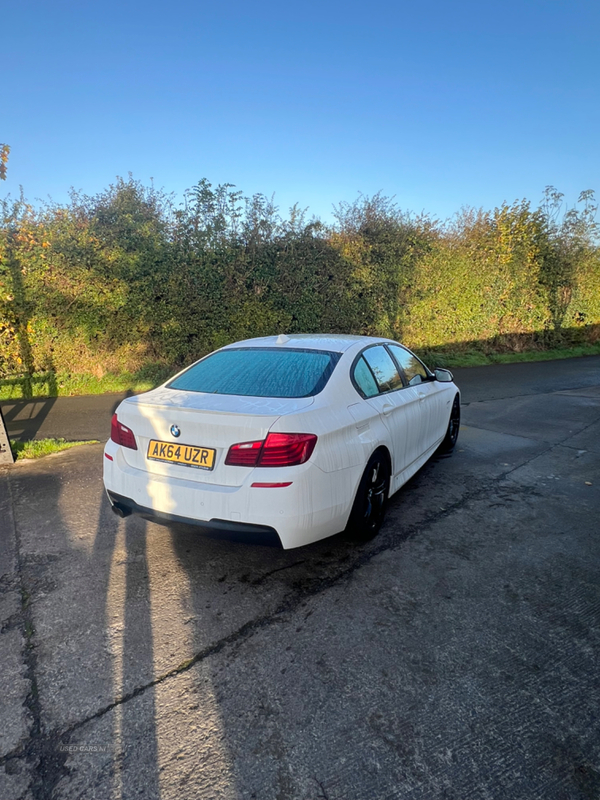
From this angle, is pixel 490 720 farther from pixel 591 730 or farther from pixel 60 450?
pixel 60 450

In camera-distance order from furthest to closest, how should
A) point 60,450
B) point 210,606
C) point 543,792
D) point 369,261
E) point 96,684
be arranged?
point 369,261 < point 60,450 < point 210,606 < point 96,684 < point 543,792

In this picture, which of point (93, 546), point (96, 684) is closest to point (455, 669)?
point (96, 684)

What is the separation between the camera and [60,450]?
6.20m

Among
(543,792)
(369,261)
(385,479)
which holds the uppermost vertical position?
(369,261)

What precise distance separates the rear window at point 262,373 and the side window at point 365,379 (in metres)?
0.21

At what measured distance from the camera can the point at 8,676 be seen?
2355 mm

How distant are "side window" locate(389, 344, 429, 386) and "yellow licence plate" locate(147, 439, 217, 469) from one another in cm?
238

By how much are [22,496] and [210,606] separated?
9.09 ft

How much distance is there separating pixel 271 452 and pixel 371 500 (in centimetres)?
115

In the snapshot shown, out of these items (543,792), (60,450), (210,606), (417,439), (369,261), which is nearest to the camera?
(543,792)

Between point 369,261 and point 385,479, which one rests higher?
point 369,261

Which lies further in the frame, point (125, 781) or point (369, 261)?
point (369, 261)

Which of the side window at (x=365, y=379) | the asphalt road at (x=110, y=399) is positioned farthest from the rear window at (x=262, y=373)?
the asphalt road at (x=110, y=399)

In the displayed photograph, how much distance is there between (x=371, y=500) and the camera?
12.0ft
